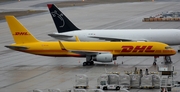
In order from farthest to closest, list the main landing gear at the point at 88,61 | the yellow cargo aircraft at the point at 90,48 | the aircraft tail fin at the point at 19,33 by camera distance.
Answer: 1. the aircraft tail fin at the point at 19,33
2. the main landing gear at the point at 88,61
3. the yellow cargo aircraft at the point at 90,48

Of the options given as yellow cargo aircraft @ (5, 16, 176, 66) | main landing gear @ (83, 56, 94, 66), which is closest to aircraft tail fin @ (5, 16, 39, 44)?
yellow cargo aircraft @ (5, 16, 176, 66)

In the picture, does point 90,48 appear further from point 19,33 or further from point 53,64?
point 19,33

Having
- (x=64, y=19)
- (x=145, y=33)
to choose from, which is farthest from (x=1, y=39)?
(x=145, y=33)

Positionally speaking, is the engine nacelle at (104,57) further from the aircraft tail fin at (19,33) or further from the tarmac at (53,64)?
the aircraft tail fin at (19,33)

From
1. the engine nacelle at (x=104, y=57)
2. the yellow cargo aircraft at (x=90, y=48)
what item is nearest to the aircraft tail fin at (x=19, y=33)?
the yellow cargo aircraft at (x=90, y=48)

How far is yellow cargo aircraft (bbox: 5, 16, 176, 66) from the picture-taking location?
182 ft

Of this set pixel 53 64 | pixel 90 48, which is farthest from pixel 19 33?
pixel 90 48

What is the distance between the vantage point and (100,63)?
5875 cm

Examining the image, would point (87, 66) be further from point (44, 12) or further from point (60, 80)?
point (44, 12)

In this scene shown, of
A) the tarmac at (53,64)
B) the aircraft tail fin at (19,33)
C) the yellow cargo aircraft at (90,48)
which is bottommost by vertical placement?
the tarmac at (53,64)

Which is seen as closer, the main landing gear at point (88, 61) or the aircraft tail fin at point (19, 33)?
the main landing gear at point (88, 61)

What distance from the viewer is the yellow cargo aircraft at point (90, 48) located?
55.5 m

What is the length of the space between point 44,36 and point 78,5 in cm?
6096

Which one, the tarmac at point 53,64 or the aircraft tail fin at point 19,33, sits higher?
the aircraft tail fin at point 19,33
